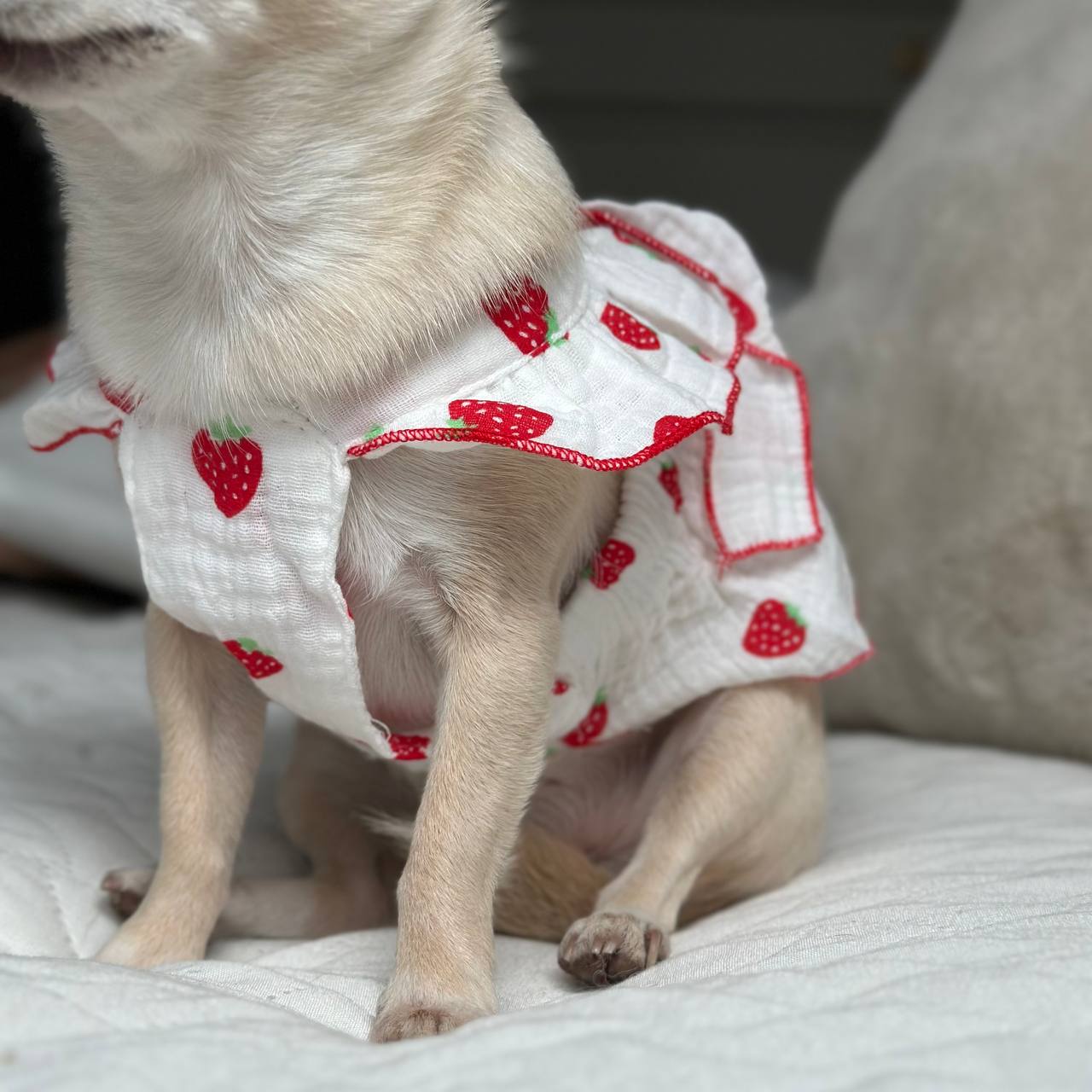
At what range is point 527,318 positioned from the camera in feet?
2.95

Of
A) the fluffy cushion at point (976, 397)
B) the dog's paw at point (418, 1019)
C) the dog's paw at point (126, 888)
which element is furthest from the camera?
the fluffy cushion at point (976, 397)

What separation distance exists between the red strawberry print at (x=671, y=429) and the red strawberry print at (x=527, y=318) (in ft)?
0.27

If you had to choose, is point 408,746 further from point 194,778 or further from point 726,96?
point 726,96

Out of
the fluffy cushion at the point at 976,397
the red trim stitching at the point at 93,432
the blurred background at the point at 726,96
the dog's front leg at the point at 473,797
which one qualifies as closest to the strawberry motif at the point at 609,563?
the dog's front leg at the point at 473,797

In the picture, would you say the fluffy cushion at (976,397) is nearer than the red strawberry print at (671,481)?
No

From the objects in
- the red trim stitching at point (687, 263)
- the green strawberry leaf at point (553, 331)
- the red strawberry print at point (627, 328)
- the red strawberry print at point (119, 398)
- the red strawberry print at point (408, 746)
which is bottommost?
the red strawberry print at point (408, 746)

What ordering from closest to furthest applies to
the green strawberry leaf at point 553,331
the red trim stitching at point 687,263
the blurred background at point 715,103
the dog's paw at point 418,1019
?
the dog's paw at point 418,1019 < the green strawberry leaf at point 553,331 < the red trim stitching at point 687,263 < the blurred background at point 715,103

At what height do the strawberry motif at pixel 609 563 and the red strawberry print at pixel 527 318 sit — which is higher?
the red strawberry print at pixel 527 318

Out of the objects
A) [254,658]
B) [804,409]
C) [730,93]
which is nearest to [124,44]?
[254,658]

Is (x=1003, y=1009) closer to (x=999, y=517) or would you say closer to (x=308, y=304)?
(x=308, y=304)

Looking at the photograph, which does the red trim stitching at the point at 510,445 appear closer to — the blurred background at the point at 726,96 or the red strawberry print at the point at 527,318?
the red strawberry print at the point at 527,318

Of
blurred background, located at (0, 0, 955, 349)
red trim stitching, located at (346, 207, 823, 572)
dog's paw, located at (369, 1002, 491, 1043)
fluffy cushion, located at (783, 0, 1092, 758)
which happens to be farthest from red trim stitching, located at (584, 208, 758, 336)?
blurred background, located at (0, 0, 955, 349)

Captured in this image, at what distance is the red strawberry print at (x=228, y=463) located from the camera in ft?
2.90

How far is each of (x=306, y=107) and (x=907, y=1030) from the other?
0.59 m
